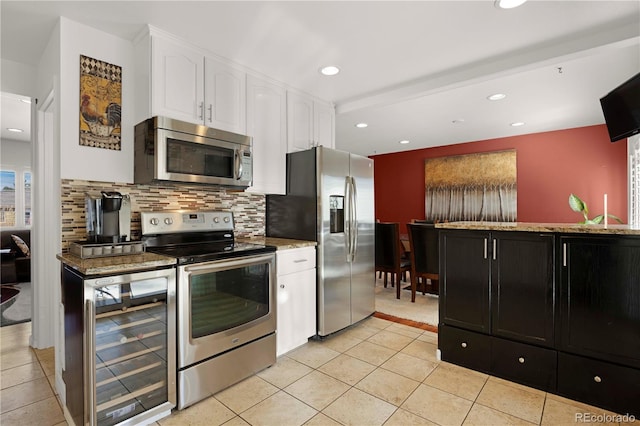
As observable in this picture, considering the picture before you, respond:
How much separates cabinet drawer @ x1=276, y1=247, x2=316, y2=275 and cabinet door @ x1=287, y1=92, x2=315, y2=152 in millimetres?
1094

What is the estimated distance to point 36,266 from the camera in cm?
285

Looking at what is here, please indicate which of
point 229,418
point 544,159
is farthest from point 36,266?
point 544,159

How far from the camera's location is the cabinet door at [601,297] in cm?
194

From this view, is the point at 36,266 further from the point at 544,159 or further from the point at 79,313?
the point at 544,159

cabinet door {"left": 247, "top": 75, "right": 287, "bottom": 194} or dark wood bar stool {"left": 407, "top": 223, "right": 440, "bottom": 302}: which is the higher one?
cabinet door {"left": 247, "top": 75, "right": 287, "bottom": 194}

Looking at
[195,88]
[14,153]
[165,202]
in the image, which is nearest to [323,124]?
[195,88]

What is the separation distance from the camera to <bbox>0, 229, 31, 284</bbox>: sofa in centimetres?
516

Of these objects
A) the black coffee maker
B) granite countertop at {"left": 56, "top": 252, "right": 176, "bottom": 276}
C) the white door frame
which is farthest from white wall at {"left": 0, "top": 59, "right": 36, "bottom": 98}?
granite countertop at {"left": 56, "top": 252, "right": 176, "bottom": 276}

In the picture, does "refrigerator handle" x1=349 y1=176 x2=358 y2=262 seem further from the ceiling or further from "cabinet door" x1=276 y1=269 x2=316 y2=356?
the ceiling

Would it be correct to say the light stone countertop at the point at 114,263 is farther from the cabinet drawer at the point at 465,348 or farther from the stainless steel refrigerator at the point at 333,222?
the cabinet drawer at the point at 465,348

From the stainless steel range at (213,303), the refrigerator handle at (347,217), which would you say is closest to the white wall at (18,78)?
the stainless steel range at (213,303)

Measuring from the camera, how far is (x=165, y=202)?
2.70 meters

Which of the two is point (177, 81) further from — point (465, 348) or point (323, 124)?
point (465, 348)

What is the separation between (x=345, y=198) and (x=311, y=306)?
1.07 metres
